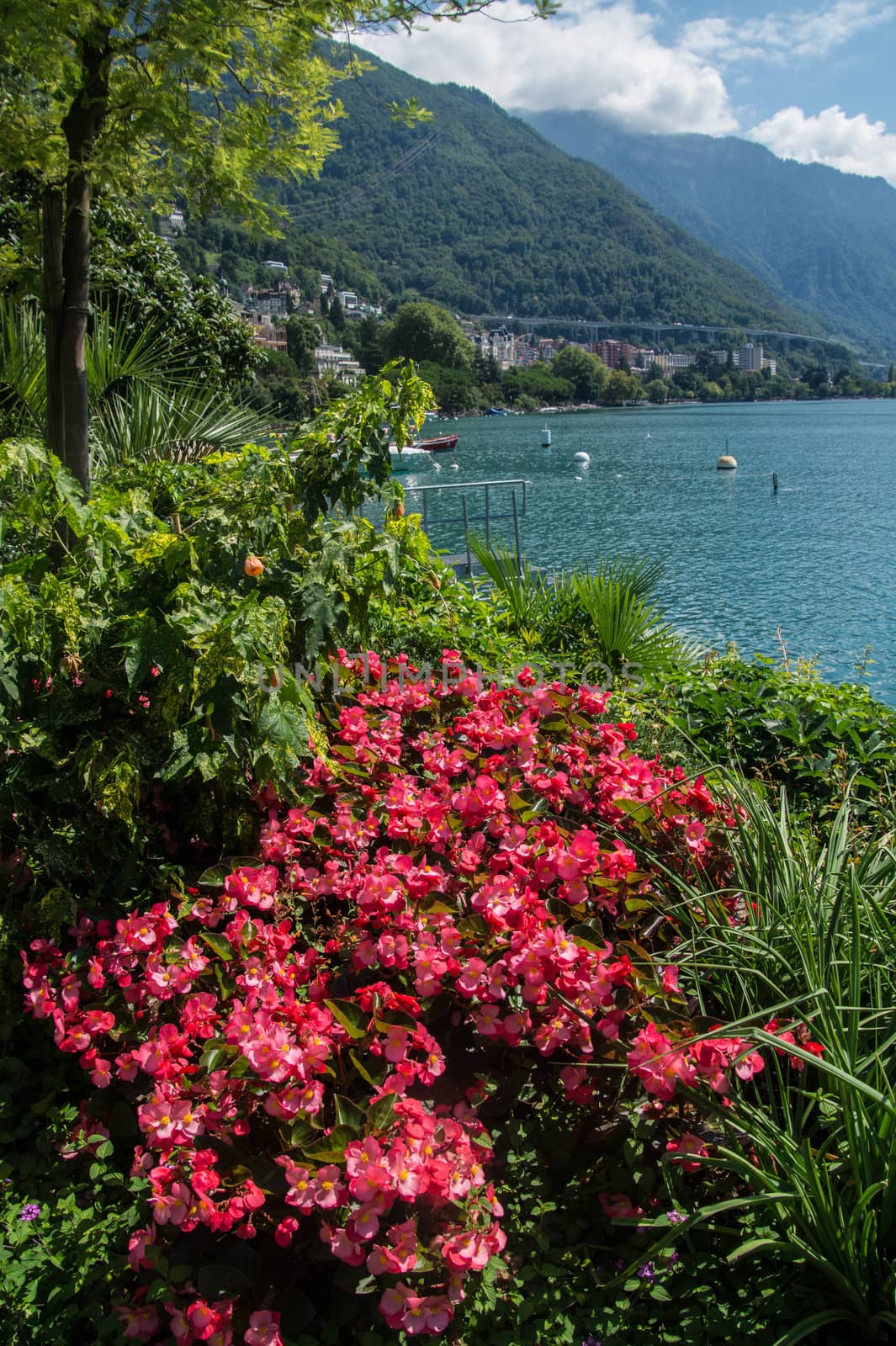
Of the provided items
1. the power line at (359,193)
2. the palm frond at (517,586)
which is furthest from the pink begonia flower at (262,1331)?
the power line at (359,193)

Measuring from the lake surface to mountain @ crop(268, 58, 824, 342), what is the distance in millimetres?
83127

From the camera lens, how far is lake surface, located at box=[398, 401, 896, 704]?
1160cm

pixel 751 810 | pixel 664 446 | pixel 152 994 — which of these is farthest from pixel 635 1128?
pixel 664 446

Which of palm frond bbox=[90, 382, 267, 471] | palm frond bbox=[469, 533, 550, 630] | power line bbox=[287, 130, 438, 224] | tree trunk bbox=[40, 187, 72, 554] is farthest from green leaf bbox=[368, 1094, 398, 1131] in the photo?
power line bbox=[287, 130, 438, 224]

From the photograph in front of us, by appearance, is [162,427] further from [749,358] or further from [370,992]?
[749,358]

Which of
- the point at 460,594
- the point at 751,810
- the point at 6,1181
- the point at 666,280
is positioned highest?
the point at 666,280

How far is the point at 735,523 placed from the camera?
21.9 m

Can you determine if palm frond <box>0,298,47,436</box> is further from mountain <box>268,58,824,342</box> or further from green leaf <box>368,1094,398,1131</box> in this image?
mountain <box>268,58,824,342</box>

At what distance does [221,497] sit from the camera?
2502mm

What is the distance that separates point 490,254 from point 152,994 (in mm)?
145175

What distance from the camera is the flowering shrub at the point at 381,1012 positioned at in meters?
1.30

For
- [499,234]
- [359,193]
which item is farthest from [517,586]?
[499,234]

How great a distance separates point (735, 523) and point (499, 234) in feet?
421

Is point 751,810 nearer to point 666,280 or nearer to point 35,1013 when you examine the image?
point 35,1013
